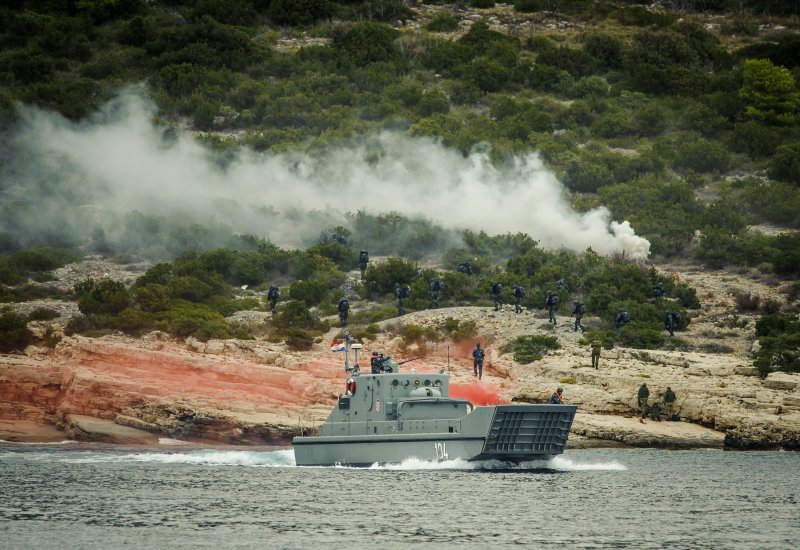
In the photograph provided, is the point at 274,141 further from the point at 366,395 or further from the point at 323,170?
the point at 366,395

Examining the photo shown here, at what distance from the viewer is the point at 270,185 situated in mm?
139625

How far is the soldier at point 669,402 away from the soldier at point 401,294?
25.6 metres

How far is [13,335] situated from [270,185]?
5464 cm

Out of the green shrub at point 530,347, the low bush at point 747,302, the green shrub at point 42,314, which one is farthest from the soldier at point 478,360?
the green shrub at point 42,314

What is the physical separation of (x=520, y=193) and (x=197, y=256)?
32.1 meters

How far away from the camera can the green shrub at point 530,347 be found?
288ft

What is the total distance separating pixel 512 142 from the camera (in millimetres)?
148125

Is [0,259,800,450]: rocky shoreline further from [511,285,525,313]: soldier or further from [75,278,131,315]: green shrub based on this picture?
[75,278,131,315]: green shrub

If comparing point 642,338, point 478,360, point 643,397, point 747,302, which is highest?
point 747,302

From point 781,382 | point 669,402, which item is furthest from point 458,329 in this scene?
point 781,382

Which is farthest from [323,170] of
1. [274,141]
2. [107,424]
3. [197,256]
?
[107,424]

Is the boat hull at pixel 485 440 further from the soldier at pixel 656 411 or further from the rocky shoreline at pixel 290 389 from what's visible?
the soldier at pixel 656 411

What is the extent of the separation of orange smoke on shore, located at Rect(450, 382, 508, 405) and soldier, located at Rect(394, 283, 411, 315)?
16.0m

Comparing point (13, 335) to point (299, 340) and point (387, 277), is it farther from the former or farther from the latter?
point (387, 277)
